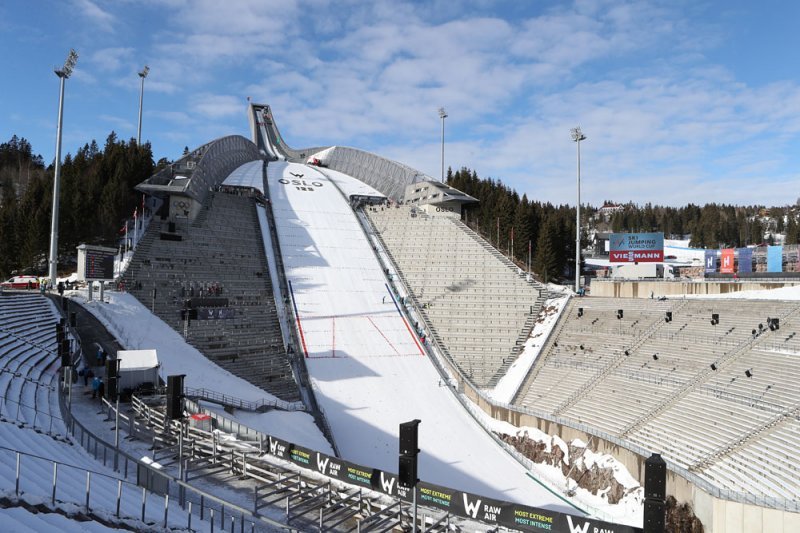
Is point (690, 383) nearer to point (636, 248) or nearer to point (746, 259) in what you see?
point (636, 248)

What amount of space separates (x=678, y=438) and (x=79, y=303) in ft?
88.6

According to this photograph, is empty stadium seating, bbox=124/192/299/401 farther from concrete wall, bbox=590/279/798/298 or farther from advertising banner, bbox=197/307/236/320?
concrete wall, bbox=590/279/798/298

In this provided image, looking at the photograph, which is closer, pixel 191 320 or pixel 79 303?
pixel 79 303

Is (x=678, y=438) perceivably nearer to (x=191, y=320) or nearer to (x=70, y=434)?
(x=70, y=434)

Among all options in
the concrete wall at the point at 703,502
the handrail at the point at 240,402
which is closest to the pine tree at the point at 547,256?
the concrete wall at the point at 703,502

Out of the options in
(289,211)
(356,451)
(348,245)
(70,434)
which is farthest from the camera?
(289,211)

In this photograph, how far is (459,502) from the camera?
38.2 feet

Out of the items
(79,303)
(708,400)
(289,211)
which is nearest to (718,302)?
(708,400)

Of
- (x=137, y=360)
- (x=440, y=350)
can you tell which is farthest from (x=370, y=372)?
(x=137, y=360)

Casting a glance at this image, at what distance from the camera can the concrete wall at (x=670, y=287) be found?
30.9 m

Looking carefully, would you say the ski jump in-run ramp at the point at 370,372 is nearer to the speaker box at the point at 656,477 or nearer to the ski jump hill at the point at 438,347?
the ski jump hill at the point at 438,347

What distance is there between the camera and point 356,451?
21.7 m

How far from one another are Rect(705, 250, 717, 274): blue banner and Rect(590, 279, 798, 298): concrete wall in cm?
367

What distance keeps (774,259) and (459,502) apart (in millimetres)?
33084
